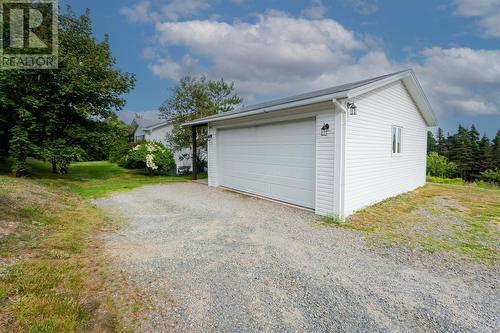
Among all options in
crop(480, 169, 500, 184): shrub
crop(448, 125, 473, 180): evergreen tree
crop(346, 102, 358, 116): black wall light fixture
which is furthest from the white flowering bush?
crop(448, 125, 473, 180): evergreen tree

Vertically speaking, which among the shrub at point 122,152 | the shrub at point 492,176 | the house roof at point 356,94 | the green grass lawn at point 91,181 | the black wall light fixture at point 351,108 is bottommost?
the shrub at point 492,176

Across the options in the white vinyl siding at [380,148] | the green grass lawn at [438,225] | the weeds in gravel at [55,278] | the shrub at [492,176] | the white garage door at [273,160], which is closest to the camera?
the weeds in gravel at [55,278]

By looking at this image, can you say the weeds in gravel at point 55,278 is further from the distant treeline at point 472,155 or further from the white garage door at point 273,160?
the distant treeline at point 472,155

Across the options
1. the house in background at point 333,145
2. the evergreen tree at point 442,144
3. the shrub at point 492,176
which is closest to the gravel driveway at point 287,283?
the house in background at point 333,145

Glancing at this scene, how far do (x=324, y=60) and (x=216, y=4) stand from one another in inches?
259

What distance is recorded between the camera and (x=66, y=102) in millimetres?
10648

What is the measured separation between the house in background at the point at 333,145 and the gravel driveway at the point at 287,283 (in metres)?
1.64

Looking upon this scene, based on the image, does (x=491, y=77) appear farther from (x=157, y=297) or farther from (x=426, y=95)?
(x=157, y=297)

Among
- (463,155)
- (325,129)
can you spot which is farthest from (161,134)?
(463,155)

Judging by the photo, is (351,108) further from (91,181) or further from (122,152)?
(122,152)

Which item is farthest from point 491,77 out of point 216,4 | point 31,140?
point 31,140

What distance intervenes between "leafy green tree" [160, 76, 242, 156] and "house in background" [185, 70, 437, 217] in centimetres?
496

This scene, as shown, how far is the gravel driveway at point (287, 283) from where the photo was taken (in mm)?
2346

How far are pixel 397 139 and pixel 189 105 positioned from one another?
11.3m
